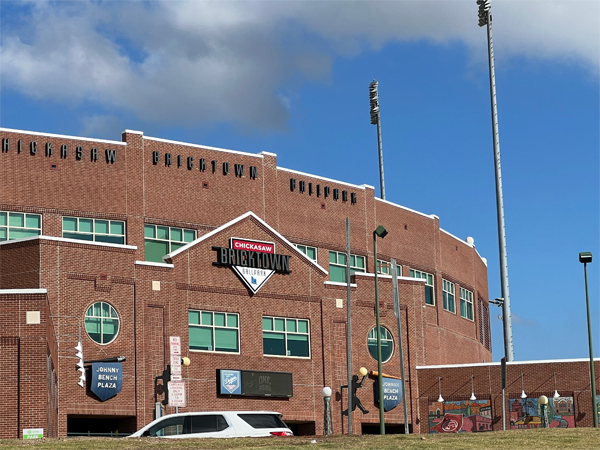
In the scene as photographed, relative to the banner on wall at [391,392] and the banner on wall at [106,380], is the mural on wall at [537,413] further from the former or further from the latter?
the banner on wall at [106,380]

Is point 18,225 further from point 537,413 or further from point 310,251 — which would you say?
point 537,413

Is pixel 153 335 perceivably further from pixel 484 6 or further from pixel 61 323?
pixel 484 6

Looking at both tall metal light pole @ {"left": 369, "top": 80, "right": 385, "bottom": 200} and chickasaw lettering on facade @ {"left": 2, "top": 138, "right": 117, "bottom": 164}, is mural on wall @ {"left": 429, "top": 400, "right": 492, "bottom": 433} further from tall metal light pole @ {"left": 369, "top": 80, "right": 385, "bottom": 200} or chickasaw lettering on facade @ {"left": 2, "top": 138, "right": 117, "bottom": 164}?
tall metal light pole @ {"left": 369, "top": 80, "right": 385, "bottom": 200}

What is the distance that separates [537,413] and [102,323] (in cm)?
2237

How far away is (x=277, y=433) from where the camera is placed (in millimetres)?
30797

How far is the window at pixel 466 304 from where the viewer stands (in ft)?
229

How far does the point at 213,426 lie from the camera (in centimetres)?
3075

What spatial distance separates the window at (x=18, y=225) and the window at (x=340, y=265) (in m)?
16.6

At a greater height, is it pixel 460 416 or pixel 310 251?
pixel 310 251

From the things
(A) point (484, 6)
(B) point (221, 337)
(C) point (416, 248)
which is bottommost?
(B) point (221, 337)

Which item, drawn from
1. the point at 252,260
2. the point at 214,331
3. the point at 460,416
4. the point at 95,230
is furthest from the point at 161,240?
the point at 460,416

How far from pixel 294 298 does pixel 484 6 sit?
26482 mm

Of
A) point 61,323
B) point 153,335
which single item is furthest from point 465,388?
point 61,323

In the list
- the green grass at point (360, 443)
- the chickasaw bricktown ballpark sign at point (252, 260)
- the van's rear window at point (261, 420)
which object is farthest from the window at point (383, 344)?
the green grass at point (360, 443)
